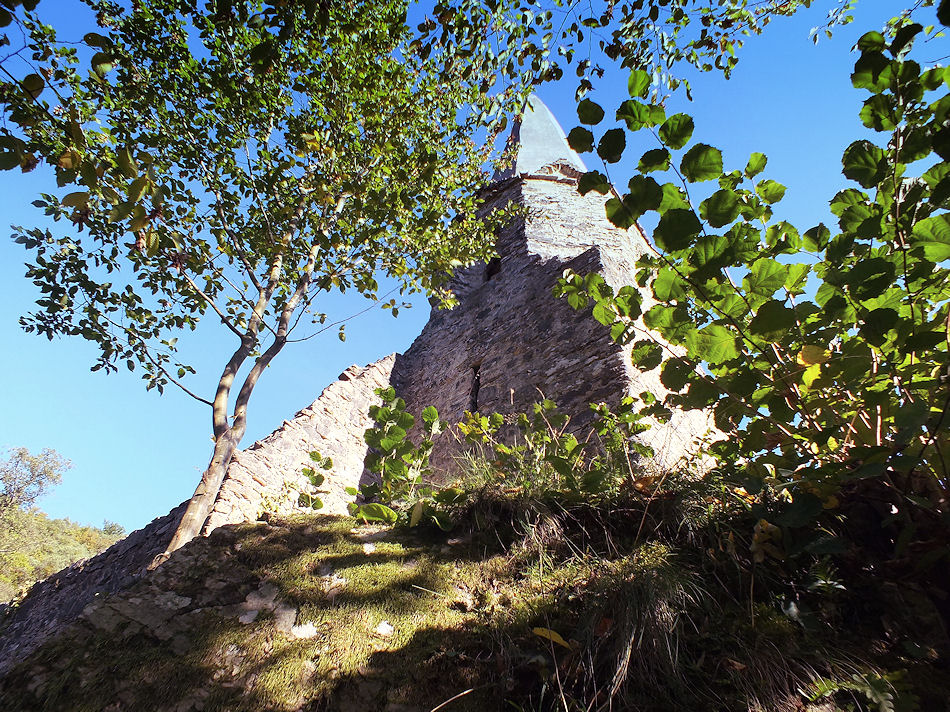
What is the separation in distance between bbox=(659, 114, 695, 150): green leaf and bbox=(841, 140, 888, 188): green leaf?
46cm

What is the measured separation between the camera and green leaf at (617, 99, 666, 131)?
4.31 feet

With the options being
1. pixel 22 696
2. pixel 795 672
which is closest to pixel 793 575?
pixel 795 672

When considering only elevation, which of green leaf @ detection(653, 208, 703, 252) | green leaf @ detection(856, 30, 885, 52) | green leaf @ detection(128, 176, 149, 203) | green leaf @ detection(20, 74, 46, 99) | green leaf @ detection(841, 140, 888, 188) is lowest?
green leaf @ detection(653, 208, 703, 252)

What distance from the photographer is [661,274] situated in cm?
150

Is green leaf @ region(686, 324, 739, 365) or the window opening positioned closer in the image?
green leaf @ region(686, 324, 739, 365)

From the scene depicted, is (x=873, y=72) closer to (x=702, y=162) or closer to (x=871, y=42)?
(x=871, y=42)

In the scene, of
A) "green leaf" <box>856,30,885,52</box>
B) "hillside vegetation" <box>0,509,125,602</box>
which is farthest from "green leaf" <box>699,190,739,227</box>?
"hillside vegetation" <box>0,509,125,602</box>

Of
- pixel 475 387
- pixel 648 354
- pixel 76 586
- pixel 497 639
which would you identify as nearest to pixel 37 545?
pixel 76 586

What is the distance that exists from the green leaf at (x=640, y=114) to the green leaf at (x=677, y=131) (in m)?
0.03

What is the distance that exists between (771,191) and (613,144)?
98 centimetres

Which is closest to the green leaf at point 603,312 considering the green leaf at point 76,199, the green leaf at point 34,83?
the green leaf at point 76,199

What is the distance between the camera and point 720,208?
1354 mm

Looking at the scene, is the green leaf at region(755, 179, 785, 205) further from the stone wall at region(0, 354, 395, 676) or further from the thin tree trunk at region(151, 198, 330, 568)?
the thin tree trunk at region(151, 198, 330, 568)

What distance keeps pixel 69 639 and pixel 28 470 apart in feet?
106
